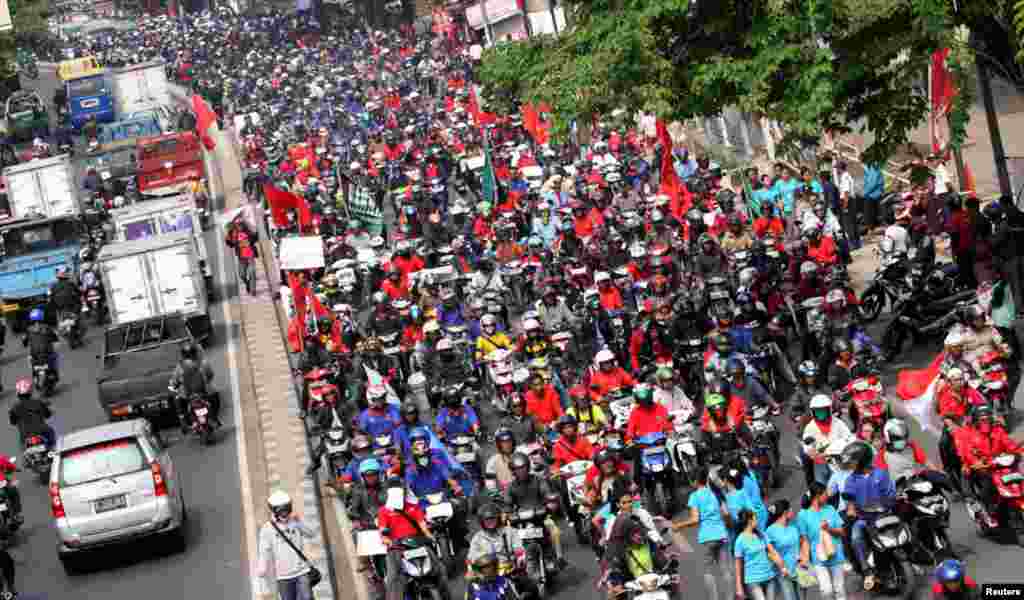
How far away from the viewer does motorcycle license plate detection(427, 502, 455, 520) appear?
21.3 metres

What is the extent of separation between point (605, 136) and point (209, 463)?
66.3 ft

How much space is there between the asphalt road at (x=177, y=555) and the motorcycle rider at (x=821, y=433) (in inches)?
266

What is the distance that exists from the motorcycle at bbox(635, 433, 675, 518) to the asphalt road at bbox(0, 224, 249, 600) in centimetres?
480

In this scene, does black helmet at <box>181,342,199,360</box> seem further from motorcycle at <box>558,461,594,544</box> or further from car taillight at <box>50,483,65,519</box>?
motorcycle at <box>558,461,594,544</box>

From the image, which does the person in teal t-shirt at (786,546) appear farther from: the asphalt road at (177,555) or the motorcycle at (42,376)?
the motorcycle at (42,376)

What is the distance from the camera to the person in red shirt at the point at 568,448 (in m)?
22.5

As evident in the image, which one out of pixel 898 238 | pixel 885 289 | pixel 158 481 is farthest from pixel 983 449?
pixel 898 238

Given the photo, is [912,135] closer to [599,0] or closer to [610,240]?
[610,240]

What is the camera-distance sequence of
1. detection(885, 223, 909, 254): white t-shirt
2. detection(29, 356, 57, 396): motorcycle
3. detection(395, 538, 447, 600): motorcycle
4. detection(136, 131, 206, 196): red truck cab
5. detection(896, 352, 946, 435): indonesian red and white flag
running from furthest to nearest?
detection(136, 131, 206, 196): red truck cab → detection(29, 356, 57, 396): motorcycle → detection(885, 223, 909, 254): white t-shirt → detection(896, 352, 946, 435): indonesian red and white flag → detection(395, 538, 447, 600): motorcycle

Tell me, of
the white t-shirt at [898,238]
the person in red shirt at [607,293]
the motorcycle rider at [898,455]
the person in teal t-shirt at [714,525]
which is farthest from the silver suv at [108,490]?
the white t-shirt at [898,238]

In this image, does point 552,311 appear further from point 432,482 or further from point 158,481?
point 432,482

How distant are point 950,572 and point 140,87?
219 feet

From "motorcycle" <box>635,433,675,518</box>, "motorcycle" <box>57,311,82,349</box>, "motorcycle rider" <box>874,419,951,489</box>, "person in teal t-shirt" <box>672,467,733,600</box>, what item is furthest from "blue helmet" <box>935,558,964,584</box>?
"motorcycle" <box>57,311,82,349</box>

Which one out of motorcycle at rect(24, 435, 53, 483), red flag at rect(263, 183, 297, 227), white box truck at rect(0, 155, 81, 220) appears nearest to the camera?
motorcycle at rect(24, 435, 53, 483)
